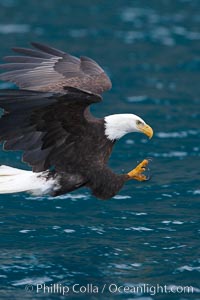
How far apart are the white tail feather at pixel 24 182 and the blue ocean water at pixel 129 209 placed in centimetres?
47

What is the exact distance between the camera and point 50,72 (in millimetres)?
9609

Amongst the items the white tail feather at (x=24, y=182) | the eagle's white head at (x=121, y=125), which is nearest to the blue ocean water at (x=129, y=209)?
the white tail feather at (x=24, y=182)

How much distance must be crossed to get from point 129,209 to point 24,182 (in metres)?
1.33

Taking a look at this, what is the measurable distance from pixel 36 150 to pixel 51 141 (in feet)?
0.52

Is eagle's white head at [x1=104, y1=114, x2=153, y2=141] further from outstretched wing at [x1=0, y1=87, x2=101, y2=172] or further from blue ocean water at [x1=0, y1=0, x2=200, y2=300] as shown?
blue ocean water at [x1=0, y1=0, x2=200, y2=300]

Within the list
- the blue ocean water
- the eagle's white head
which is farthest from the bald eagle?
the blue ocean water

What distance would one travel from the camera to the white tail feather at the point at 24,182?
27.4 feet

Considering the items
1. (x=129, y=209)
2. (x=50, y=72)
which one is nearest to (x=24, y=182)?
(x=129, y=209)

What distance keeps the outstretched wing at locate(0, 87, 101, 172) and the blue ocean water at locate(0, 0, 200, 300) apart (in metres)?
0.74

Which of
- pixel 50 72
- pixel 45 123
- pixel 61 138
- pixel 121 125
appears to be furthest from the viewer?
pixel 50 72

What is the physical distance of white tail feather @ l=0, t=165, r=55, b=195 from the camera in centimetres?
835

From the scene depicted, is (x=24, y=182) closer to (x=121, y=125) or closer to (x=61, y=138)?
(x=61, y=138)

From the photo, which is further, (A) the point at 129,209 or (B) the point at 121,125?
(A) the point at 129,209

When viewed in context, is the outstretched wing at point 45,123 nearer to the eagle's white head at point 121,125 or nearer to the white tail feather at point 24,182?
the white tail feather at point 24,182
